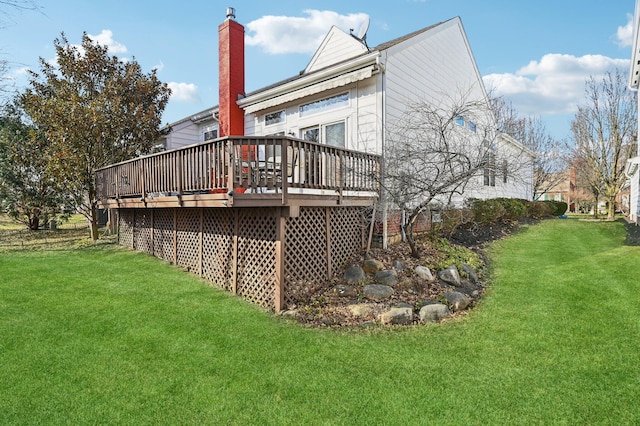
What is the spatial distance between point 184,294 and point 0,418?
389 cm

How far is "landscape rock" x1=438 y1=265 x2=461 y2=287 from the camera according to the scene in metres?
7.71

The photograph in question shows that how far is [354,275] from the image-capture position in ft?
25.0

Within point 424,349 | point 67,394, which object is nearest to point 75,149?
point 67,394

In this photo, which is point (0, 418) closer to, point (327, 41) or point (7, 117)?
point (327, 41)

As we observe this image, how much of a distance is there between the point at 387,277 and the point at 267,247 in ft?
8.57

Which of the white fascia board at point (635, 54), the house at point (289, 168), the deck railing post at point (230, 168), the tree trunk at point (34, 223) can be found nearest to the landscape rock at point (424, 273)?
the house at point (289, 168)

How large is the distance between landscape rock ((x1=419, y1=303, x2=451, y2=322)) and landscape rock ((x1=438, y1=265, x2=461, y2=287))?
1555mm

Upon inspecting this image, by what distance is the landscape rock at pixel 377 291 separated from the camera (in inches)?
271

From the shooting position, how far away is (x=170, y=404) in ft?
12.2

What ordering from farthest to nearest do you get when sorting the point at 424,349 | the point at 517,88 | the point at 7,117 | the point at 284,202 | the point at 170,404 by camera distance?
the point at 517,88
the point at 7,117
the point at 284,202
the point at 424,349
the point at 170,404

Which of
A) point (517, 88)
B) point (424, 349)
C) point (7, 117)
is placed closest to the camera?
point (424, 349)

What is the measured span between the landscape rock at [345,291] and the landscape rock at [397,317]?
1075mm

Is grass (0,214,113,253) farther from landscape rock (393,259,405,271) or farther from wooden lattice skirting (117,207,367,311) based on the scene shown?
landscape rock (393,259,405,271)

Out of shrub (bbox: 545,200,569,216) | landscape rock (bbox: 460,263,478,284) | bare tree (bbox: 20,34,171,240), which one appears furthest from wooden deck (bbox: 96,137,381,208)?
shrub (bbox: 545,200,569,216)
